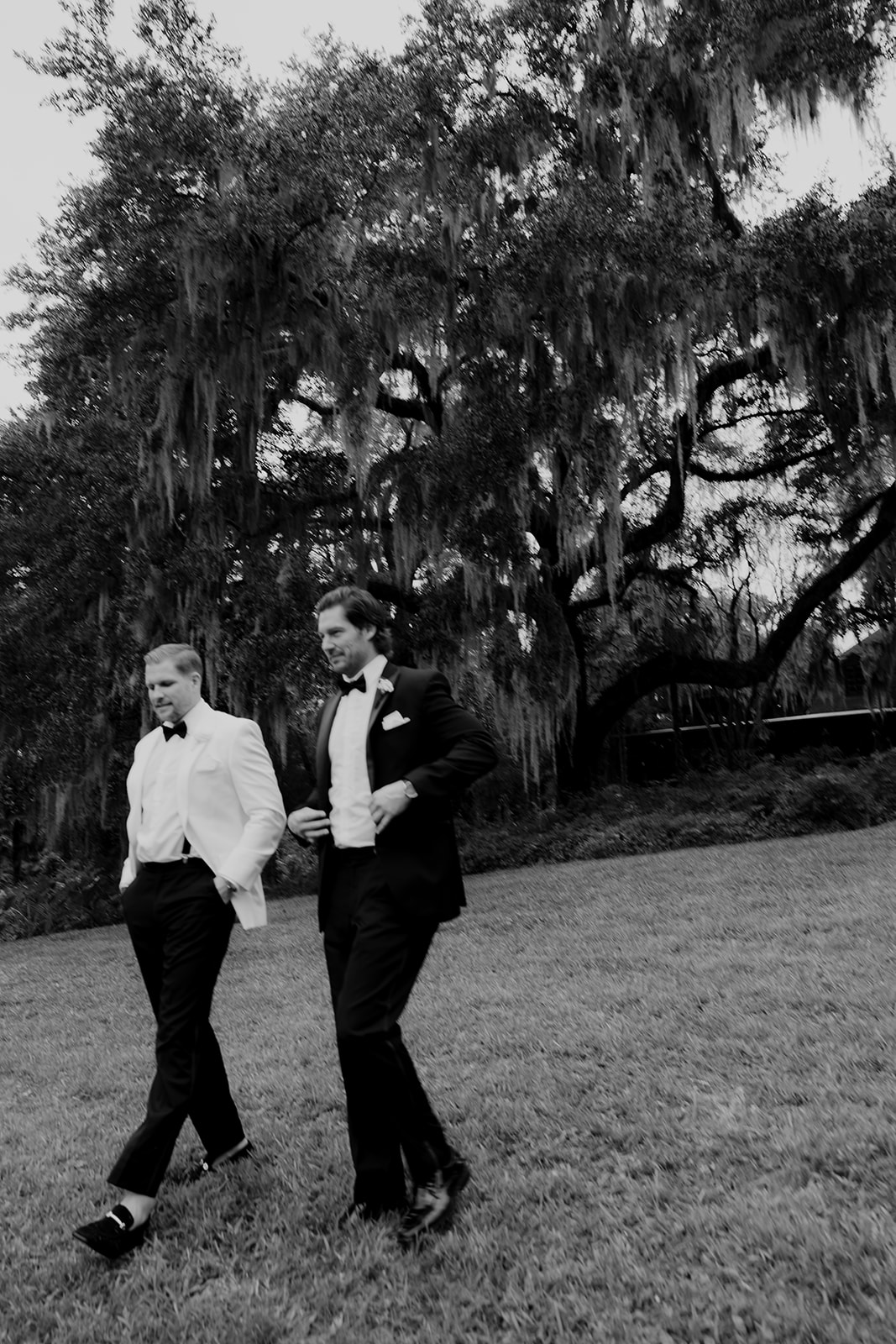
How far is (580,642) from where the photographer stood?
54.9ft

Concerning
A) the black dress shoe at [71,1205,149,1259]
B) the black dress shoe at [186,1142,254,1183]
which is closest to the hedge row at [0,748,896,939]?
the black dress shoe at [186,1142,254,1183]

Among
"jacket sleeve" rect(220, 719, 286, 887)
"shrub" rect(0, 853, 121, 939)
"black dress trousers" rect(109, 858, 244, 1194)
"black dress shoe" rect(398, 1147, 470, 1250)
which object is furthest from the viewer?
"shrub" rect(0, 853, 121, 939)

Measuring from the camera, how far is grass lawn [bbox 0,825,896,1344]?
256 centimetres

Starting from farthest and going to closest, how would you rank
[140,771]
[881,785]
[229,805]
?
[881,785], [140,771], [229,805]

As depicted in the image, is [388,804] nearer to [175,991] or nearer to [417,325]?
[175,991]

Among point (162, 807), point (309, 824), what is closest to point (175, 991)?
point (162, 807)

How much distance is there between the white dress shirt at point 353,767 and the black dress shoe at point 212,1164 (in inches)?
51.4

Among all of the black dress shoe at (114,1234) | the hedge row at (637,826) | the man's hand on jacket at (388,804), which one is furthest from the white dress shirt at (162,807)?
the hedge row at (637,826)

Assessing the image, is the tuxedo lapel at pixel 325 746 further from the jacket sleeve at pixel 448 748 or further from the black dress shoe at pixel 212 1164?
the black dress shoe at pixel 212 1164

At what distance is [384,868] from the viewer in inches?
122

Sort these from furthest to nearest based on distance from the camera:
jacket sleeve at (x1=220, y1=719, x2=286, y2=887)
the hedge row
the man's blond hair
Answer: the hedge row → the man's blond hair → jacket sleeve at (x1=220, y1=719, x2=286, y2=887)

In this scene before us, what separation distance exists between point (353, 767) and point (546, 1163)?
4.90ft

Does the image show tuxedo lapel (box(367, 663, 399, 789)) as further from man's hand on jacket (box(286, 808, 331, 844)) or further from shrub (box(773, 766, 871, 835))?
shrub (box(773, 766, 871, 835))

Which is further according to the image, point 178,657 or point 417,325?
point 417,325
